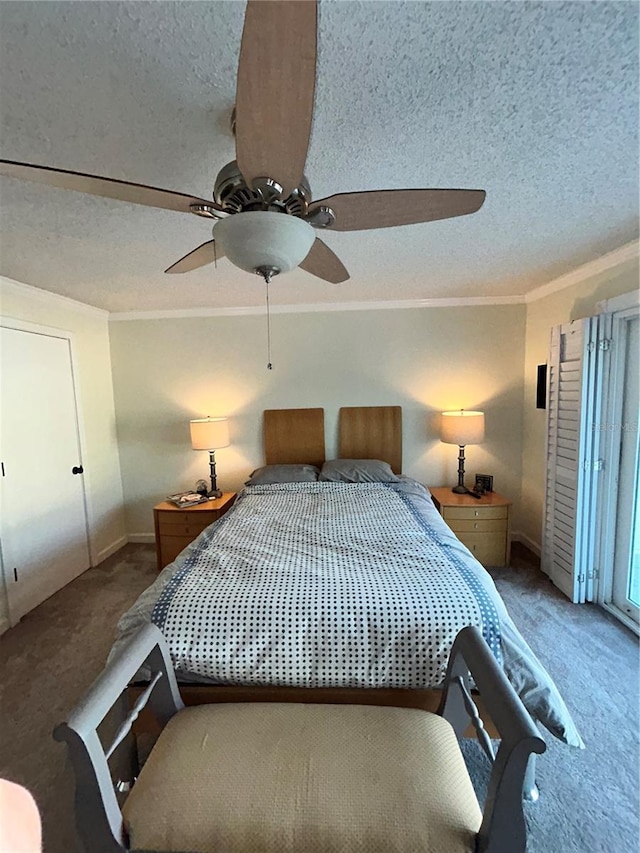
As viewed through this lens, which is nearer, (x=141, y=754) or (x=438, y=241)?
(x=141, y=754)

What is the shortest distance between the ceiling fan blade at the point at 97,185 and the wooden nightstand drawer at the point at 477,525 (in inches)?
111

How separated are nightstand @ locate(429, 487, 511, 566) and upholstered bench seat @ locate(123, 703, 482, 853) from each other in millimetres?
2068

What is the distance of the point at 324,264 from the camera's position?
1.66m

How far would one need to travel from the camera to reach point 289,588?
5.08 feet

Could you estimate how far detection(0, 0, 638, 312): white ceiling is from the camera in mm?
886

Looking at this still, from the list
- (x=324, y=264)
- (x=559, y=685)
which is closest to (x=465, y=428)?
(x=559, y=685)

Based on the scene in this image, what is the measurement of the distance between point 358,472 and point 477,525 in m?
1.06

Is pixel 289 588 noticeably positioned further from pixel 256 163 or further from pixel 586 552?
pixel 586 552

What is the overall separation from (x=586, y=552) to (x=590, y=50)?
2750 mm

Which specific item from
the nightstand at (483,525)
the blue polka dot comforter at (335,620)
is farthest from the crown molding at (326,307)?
the blue polka dot comforter at (335,620)

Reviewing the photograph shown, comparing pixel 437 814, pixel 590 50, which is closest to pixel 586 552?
pixel 437 814

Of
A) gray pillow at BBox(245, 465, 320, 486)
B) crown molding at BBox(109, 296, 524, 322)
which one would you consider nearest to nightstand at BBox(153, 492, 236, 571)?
gray pillow at BBox(245, 465, 320, 486)

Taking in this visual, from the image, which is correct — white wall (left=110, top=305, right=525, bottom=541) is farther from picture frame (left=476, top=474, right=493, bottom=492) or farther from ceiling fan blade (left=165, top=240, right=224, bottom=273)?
ceiling fan blade (left=165, top=240, right=224, bottom=273)

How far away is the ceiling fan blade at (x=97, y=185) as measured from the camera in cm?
95
